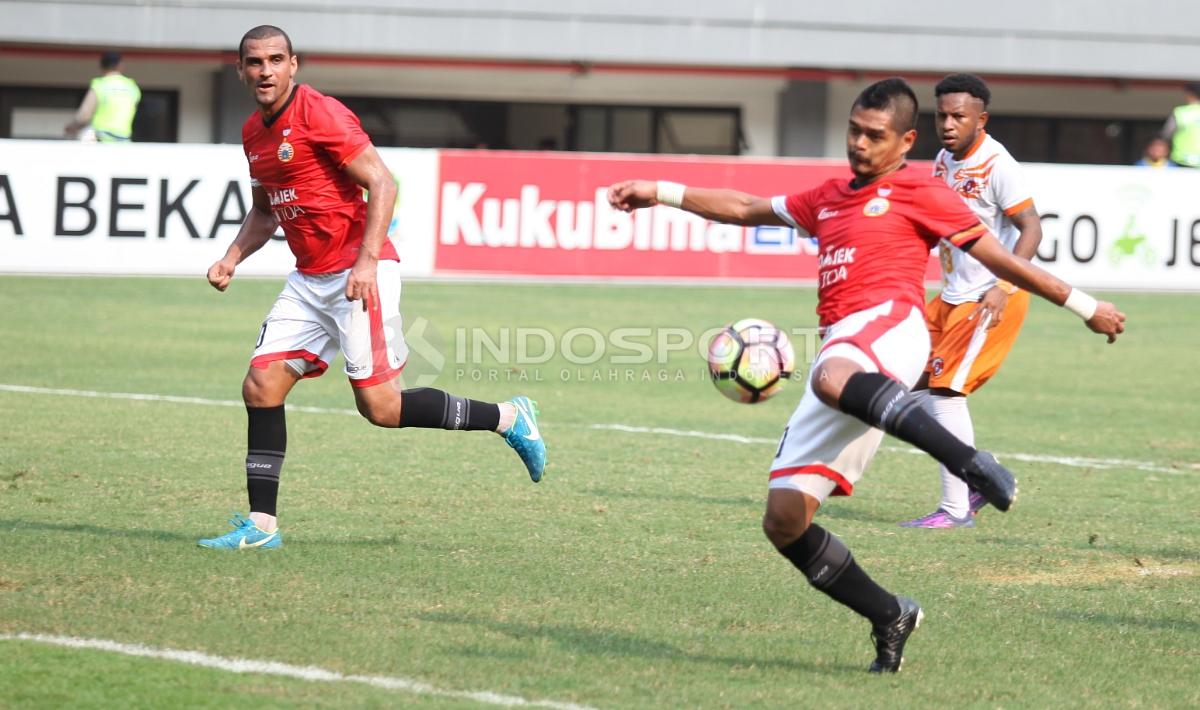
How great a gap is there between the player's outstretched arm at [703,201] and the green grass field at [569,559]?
59.1 inches

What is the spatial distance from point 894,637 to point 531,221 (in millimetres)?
15920

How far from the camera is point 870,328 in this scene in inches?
211

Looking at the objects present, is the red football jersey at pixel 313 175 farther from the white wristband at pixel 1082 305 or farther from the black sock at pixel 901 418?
the white wristband at pixel 1082 305

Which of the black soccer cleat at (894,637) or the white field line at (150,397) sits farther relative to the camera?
the white field line at (150,397)

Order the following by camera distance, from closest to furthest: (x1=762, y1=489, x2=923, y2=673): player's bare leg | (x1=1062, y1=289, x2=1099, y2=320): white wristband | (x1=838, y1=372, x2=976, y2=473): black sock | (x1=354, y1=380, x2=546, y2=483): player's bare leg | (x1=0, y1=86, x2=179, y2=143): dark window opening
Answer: (x1=838, y1=372, x2=976, y2=473): black sock, (x1=762, y1=489, x2=923, y2=673): player's bare leg, (x1=1062, y1=289, x2=1099, y2=320): white wristband, (x1=354, y1=380, x2=546, y2=483): player's bare leg, (x1=0, y1=86, x2=179, y2=143): dark window opening

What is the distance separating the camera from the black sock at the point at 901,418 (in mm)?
4977

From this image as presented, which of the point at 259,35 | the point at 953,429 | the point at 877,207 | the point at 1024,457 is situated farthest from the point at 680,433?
the point at 877,207

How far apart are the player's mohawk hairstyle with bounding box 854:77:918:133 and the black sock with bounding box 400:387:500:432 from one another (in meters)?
2.71

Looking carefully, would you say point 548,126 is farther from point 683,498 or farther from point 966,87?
point 966,87

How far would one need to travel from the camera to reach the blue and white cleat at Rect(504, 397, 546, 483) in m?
7.80

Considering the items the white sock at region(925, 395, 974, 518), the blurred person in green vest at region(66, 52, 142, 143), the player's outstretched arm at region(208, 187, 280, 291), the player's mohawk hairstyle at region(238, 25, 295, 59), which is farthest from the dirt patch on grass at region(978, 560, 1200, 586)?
the blurred person in green vest at region(66, 52, 142, 143)

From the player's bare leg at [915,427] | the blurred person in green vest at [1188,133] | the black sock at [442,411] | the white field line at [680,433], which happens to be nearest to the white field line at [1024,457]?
the white field line at [680,433]

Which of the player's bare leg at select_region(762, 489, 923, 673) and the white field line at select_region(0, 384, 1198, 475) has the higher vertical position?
the white field line at select_region(0, 384, 1198, 475)

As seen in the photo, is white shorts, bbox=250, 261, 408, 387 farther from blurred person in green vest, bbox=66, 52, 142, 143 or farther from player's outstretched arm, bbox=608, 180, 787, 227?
blurred person in green vest, bbox=66, 52, 142, 143
